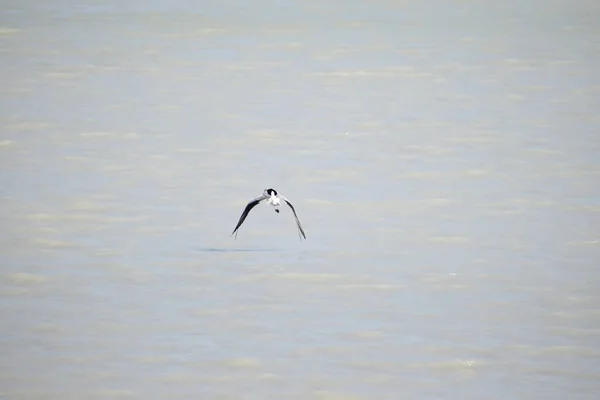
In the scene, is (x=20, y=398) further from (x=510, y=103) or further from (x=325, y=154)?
(x=510, y=103)

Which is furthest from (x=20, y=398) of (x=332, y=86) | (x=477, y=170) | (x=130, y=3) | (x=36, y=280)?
(x=130, y=3)

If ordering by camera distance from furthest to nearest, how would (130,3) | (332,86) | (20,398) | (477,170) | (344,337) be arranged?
1. (130,3)
2. (332,86)
3. (477,170)
4. (344,337)
5. (20,398)

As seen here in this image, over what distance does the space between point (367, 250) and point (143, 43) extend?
10.9 meters

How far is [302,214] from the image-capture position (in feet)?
44.1

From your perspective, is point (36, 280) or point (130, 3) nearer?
point (36, 280)

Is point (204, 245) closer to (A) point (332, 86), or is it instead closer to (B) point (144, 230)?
(B) point (144, 230)

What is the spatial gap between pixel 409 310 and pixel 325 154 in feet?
16.3

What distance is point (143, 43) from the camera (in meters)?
22.5

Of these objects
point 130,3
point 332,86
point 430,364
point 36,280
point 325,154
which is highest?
point 130,3

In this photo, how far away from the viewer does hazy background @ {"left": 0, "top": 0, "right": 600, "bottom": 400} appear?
10.0 m

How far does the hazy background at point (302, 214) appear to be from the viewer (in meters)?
10.0

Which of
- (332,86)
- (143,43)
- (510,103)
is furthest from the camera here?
(143,43)

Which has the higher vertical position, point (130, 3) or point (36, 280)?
point (130, 3)

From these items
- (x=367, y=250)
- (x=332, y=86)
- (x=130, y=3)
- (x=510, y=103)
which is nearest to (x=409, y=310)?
(x=367, y=250)
